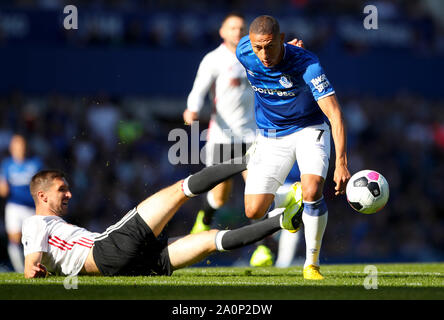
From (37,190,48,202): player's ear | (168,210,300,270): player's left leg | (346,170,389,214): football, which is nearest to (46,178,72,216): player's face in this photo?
(37,190,48,202): player's ear

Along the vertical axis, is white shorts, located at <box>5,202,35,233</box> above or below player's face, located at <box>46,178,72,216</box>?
below

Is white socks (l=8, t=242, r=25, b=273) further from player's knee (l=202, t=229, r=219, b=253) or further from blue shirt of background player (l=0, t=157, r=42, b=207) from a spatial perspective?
player's knee (l=202, t=229, r=219, b=253)

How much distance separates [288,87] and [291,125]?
43cm

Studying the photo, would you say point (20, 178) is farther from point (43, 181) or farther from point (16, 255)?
point (43, 181)

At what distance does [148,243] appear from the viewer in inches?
278

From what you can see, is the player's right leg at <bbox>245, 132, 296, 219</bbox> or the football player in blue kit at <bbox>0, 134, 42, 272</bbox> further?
the football player in blue kit at <bbox>0, 134, 42, 272</bbox>

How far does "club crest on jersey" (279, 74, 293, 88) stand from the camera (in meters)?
7.46

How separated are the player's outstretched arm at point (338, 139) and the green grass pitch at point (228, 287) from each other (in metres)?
0.88

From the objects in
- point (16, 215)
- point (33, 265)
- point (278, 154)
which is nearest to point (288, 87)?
point (278, 154)

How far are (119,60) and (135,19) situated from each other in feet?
3.16

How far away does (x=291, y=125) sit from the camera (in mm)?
7766

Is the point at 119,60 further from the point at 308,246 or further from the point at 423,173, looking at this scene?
the point at 308,246

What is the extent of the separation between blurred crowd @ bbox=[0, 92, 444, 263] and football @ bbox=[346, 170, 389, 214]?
226 inches
